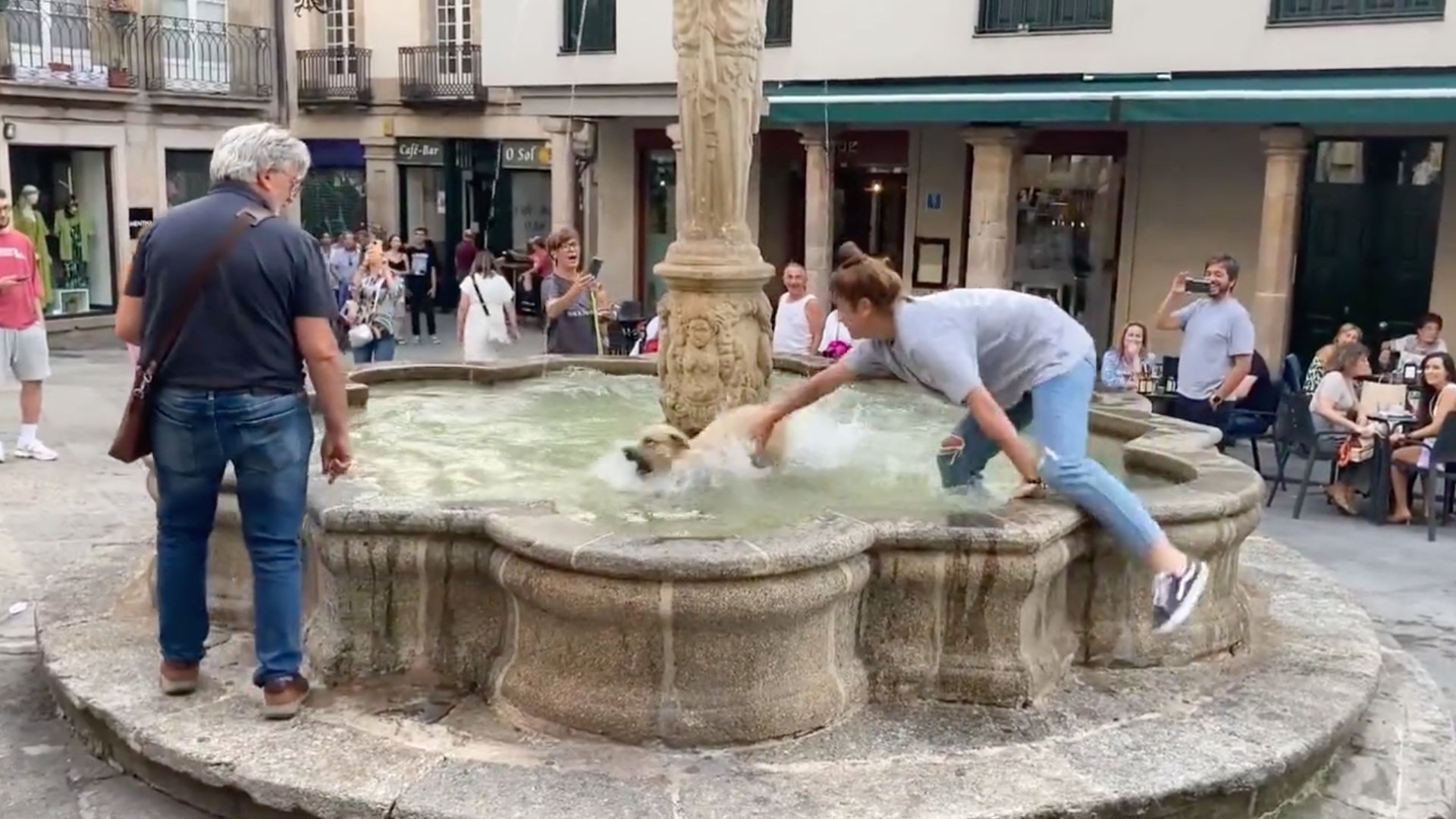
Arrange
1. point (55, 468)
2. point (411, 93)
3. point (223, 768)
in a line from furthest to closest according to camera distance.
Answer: point (411, 93) < point (55, 468) < point (223, 768)

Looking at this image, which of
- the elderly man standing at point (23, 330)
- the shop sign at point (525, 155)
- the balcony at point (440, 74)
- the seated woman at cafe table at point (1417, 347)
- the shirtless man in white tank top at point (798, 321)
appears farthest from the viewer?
the balcony at point (440, 74)

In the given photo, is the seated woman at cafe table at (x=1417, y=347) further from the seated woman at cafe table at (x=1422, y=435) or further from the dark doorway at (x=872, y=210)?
the dark doorway at (x=872, y=210)

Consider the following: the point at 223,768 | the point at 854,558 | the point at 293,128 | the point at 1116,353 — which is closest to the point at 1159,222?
the point at 1116,353

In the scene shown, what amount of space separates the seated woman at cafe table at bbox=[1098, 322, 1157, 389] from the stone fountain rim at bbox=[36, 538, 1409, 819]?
6.07 m

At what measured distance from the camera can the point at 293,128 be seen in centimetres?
2708

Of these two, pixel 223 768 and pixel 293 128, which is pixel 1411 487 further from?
pixel 293 128

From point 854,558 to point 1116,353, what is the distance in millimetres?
7210

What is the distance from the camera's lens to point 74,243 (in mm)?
20234

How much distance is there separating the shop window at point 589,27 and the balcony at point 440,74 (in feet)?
23.0

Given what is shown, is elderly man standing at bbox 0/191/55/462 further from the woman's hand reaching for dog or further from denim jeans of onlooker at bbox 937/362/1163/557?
denim jeans of onlooker at bbox 937/362/1163/557

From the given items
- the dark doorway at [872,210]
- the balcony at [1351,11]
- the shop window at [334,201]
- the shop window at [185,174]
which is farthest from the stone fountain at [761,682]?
the shop window at [334,201]

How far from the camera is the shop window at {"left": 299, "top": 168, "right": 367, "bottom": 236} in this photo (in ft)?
94.3

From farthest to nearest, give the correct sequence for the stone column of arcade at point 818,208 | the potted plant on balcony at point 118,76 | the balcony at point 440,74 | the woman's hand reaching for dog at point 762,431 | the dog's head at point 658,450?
the balcony at point 440,74, the potted plant on balcony at point 118,76, the stone column of arcade at point 818,208, the dog's head at point 658,450, the woman's hand reaching for dog at point 762,431

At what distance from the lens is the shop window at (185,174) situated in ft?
70.8
